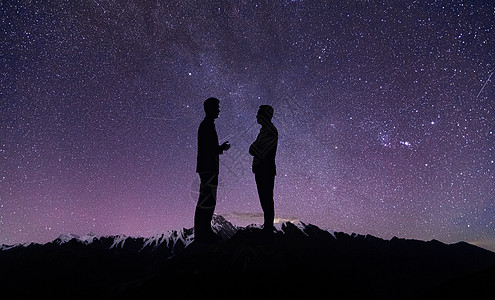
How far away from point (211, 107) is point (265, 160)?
2.74m

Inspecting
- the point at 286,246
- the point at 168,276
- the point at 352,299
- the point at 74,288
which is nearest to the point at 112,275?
the point at 74,288

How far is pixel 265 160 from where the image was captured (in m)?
9.23

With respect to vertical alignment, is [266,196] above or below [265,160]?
below

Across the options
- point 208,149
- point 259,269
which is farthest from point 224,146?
point 259,269

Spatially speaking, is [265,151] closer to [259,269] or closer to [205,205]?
[205,205]

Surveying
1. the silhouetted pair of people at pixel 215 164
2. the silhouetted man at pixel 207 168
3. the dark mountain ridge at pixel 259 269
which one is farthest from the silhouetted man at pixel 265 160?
the silhouetted man at pixel 207 168

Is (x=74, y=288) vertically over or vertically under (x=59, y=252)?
under

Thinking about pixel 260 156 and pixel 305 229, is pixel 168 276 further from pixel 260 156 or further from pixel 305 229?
pixel 305 229

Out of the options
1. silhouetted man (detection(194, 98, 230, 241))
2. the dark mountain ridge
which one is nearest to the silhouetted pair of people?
silhouetted man (detection(194, 98, 230, 241))

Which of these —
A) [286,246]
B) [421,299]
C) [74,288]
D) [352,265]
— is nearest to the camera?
[421,299]

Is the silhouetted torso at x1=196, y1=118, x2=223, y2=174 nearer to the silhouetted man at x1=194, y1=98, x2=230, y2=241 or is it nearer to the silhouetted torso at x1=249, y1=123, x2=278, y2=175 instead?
the silhouetted man at x1=194, y1=98, x2=230, y2=241

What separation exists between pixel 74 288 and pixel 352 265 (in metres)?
6.76

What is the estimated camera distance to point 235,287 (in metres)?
6.16

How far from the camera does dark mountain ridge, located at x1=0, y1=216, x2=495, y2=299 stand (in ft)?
20.0
